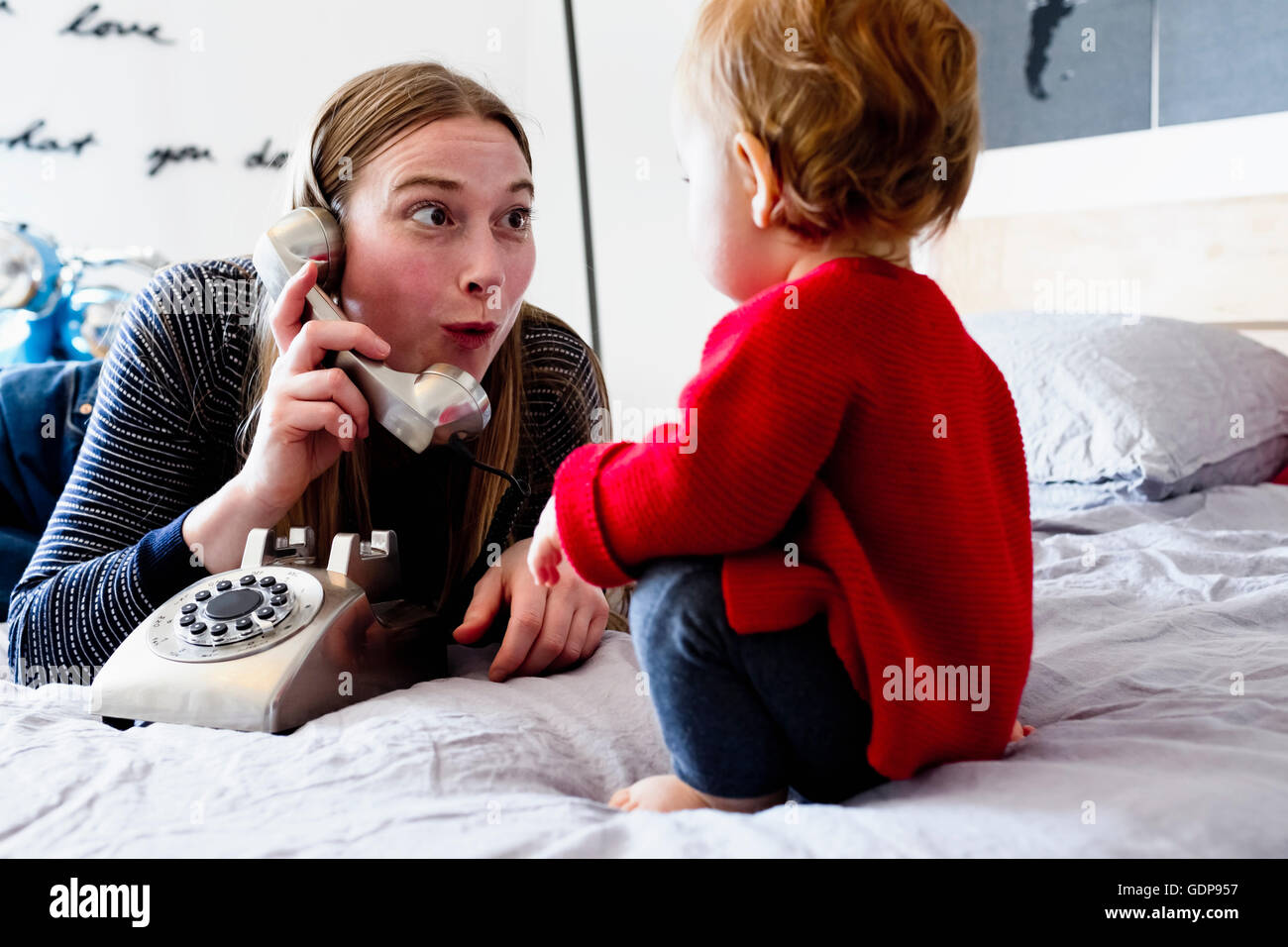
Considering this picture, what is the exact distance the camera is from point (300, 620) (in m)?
0.83

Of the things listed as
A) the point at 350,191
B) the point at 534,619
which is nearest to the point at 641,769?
the point at 534,619

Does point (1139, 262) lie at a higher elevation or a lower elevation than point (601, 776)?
higher

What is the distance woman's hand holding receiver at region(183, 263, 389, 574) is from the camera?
931mm

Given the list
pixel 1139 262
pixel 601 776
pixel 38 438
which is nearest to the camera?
pixel 601 776

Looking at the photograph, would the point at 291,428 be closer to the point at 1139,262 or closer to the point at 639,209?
the point at 1139,262

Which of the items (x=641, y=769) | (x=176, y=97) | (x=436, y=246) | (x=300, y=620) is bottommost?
(x=641, y=769)

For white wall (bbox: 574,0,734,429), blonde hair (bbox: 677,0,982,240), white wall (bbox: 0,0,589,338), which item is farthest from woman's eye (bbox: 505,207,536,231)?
white wall (bbox: 574,0,734,429)

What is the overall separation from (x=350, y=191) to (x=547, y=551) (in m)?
0.54

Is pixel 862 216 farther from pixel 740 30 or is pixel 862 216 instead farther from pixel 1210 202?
pixel 1210 202

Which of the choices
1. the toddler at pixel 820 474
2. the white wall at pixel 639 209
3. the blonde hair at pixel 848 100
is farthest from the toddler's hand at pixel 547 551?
the white wall at pixel 639 209

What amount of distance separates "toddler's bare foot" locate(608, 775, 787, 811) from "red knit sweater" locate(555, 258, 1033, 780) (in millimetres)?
80

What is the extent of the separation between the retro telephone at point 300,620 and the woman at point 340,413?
4cm

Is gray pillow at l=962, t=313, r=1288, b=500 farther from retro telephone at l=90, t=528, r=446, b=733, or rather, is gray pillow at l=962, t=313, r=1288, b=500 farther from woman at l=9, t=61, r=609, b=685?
retro telephone at l=90, t=528, r=446, b=733

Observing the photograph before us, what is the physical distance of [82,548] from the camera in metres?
1.04
